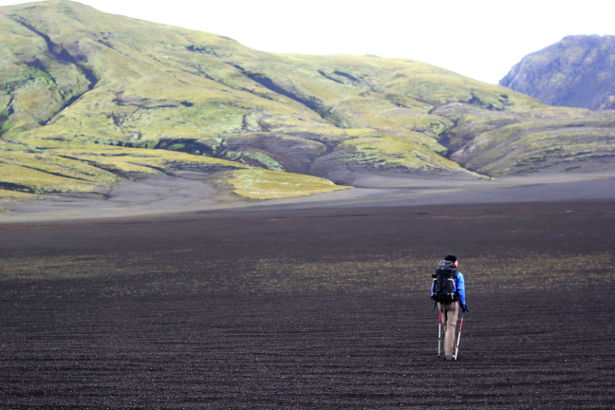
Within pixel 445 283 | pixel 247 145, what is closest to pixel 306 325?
pixel 445 283

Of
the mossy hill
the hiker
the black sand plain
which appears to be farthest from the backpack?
the mossy hill

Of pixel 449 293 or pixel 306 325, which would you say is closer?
pixel 449 293

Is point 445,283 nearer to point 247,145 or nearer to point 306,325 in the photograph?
point 306,325

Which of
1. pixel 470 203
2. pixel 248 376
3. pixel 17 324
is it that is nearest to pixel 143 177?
pixel 470 203

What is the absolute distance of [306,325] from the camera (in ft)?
61.8

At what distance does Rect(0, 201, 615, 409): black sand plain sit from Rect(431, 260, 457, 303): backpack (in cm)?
151

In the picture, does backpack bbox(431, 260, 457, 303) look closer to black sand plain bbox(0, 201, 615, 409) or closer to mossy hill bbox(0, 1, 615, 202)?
black sand plain bbox(0, 201, 615, 409)

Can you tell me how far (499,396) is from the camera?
1195 cm

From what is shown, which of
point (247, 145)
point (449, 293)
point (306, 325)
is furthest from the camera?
point (247, 145)

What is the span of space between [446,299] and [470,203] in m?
68.8

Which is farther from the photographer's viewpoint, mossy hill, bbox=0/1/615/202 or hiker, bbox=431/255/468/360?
mossy hill, bbox=0/1/615/202

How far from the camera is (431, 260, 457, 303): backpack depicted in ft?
46.7

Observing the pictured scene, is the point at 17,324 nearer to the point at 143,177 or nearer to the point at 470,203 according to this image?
the point at 470,203

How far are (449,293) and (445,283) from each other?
0.23 meters
